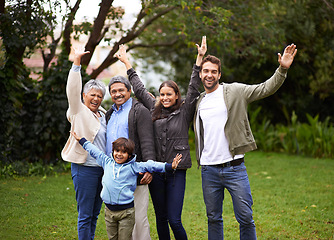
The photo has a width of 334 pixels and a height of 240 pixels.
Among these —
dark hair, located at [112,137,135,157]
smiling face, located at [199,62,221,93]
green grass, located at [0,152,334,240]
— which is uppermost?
smiling face, located at [199,62,221,93]

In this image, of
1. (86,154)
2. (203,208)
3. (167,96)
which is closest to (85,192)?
(86,154)

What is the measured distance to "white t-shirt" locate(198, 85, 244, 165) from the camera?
3.51m

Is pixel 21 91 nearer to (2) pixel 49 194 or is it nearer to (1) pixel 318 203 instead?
(2) pixel 49 194

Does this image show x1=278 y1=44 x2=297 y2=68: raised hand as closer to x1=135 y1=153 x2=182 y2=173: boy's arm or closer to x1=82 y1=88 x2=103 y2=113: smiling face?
x1=135 y1=153 x2=182 y2=173: boy's arm

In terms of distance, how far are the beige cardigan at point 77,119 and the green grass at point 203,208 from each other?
1.47 meters

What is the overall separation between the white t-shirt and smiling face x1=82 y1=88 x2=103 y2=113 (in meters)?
0.99

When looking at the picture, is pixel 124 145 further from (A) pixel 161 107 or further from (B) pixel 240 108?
(B) pixel 240 108

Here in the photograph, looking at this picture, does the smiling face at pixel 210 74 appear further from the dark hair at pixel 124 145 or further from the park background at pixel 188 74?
the park background at pixel 188 74

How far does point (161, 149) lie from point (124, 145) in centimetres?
41

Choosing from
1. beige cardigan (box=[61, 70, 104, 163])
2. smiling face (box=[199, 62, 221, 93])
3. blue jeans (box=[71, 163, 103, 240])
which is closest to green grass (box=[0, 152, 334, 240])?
blue jeans (box=[71, 163, 103, 240])

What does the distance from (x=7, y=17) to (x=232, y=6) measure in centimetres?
522

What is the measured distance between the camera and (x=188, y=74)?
40.7 ft

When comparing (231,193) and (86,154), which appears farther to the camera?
(86,154)

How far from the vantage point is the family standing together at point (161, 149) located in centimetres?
346
